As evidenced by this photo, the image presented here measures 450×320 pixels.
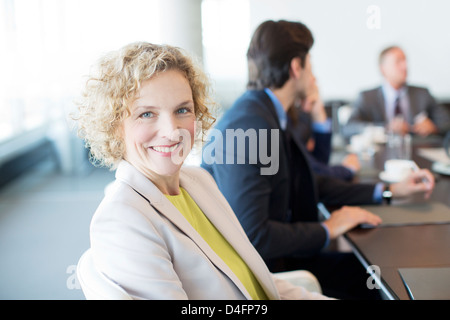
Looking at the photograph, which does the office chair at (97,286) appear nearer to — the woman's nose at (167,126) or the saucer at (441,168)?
the woman's nose at (167,126)

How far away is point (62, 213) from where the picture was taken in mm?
1548

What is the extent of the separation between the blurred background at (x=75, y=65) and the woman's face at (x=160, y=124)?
0.39ft

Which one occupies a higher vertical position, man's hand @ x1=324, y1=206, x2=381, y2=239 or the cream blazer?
the cream blazer

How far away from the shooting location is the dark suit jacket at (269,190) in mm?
1302

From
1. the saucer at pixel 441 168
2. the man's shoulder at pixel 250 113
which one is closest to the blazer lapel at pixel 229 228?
the man's shoulder at pixel 250 113

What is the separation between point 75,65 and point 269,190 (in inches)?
96.8

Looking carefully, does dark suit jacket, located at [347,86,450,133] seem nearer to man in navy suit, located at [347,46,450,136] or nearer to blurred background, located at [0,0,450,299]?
man in navy suit, located at [347,46,450,136]

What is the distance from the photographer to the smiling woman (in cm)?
75

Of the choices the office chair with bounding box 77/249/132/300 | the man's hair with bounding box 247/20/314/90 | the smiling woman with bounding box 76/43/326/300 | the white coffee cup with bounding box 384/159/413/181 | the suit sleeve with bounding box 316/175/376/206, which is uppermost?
the man's hair with bounding box 247/20/314/90

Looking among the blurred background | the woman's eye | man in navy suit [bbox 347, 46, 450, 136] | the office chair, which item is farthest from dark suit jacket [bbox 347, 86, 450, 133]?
the office chair

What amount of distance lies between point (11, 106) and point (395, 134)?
7.43 feet

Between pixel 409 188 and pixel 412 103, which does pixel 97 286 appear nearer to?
pixel 409 188

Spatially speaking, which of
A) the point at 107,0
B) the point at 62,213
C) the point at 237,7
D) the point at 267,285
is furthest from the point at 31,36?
the point at 267,285

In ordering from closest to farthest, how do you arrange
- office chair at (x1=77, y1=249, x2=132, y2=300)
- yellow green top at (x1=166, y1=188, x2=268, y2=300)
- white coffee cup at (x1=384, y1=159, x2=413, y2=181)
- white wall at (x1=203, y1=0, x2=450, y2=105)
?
office chair at (x1=77, y1=249, x2=132, y2=300), yellow green top at (x1=166, y1=188, x2=268, y2=300), white coffee cup at (x1=384, y1=159, x2=413, y2=181), white wall at (x1=203, y1=0, x2=450, y2=105)
